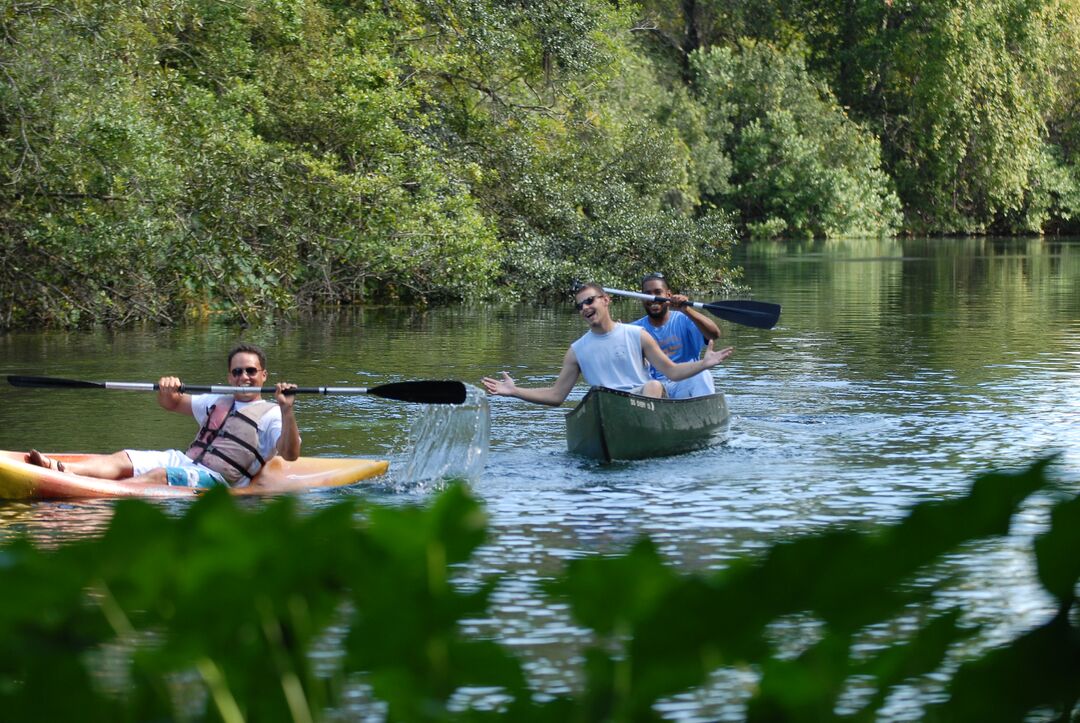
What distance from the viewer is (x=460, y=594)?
802 millimetres

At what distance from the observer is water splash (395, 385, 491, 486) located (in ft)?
33.1

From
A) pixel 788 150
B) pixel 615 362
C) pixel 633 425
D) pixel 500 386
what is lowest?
pixel 633 425

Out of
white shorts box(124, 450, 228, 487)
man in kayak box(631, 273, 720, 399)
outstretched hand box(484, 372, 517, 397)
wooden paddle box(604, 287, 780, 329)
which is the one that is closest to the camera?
white shorts box(124, 450, 228, 487)

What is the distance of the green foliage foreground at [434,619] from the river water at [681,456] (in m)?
0.04

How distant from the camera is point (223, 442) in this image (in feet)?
30.6

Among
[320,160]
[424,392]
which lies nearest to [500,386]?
[424,392]

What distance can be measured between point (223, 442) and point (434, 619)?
28.6 ft

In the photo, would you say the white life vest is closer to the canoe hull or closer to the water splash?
the canoe hull

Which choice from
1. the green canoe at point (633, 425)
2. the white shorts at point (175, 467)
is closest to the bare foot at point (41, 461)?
the white shorts at point (175, 467)

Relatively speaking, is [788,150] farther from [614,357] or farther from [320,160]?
[614,357]

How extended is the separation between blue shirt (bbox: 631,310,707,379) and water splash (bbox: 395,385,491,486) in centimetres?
159

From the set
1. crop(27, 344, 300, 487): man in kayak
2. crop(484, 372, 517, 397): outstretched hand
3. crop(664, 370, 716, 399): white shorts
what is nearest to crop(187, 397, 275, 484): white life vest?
crop(27, 344, 300, 487): man in kayak

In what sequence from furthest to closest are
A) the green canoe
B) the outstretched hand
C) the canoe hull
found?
the green canoe, the outstretched hand, the canoe hull

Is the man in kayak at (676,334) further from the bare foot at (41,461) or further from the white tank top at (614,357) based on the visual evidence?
the bare foot at (41,461)
